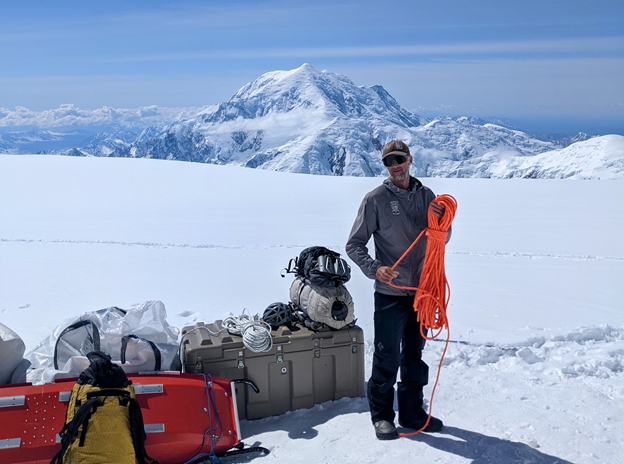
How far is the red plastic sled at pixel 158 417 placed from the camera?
2539 millimetres

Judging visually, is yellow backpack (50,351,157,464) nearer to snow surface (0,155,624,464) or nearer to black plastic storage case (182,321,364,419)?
black plastic storage case (182,321,364,419)

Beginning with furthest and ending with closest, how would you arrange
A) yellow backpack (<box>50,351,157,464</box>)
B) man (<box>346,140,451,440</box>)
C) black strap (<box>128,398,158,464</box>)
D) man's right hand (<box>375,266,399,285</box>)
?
man (<box>346,140,451,440</box>), man's right hand (<box>375,266,399,285</box>), black strap (<box>128,398,158,464</box>), yellow backpack (<box>50,351,157,464</box>)

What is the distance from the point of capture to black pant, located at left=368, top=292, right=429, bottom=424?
2955 millimetres

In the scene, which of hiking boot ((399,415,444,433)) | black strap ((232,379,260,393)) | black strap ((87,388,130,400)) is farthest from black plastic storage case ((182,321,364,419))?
black strap ((87,388,130,400))

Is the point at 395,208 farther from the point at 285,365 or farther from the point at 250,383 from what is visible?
the point at 250,383

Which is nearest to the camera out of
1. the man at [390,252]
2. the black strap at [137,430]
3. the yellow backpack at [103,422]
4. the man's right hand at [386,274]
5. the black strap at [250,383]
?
the yellow backpack at [103,422]

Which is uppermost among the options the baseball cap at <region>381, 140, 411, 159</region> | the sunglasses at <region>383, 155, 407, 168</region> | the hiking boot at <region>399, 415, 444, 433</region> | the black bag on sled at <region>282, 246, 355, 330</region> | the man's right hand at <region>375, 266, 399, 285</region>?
the baseball cap at <region>381, 140, 411, 159</region>

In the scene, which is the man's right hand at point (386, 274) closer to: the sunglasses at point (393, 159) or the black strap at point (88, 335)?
the sunglasses at point (393, 159)

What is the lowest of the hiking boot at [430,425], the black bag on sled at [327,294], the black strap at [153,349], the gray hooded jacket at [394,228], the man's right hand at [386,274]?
the hiking boot at [430,425]

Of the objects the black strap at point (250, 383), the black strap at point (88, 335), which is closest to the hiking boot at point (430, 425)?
the black strap at point (250, 383)

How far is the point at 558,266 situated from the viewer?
7.83 m

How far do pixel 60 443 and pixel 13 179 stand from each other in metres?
17.5

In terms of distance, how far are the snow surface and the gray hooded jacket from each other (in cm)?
103

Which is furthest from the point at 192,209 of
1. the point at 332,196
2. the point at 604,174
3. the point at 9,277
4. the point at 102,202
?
the point at 604,174
